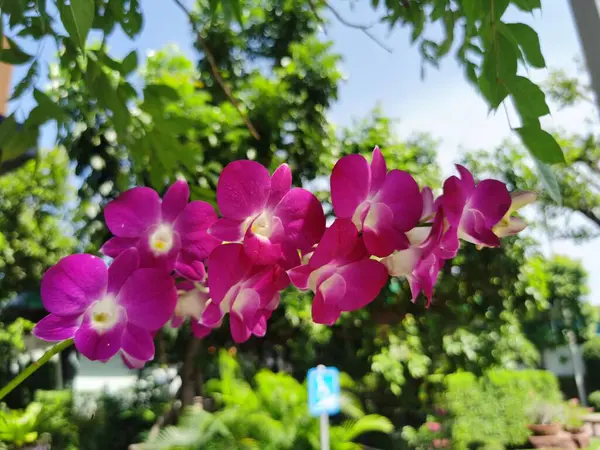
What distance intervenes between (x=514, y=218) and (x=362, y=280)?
0.46 ft

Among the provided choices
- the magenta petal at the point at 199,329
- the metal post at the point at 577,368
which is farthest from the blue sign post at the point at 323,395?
the metal post at the point at 577,368

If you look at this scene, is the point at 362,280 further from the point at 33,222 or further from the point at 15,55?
the point at 33,222

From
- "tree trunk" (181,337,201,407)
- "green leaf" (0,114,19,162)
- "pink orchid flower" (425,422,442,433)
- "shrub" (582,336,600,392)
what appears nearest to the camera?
"green leaf" (0,114,19,162)

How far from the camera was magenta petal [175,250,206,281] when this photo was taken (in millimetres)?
425

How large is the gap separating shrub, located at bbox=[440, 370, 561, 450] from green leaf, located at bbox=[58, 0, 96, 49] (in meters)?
5.84

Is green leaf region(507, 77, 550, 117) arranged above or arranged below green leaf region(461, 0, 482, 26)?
below

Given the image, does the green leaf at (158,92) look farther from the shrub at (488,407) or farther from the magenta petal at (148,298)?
the shrub at (488,407)

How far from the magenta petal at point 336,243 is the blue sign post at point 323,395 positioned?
3.11 metres

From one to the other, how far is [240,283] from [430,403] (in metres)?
6.25

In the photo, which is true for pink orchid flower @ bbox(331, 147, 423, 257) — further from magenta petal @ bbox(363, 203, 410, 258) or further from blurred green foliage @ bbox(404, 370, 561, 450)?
blurred green foliage @ bbox(404, 370, 561, 450)

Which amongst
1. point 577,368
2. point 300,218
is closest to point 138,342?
point 300,218

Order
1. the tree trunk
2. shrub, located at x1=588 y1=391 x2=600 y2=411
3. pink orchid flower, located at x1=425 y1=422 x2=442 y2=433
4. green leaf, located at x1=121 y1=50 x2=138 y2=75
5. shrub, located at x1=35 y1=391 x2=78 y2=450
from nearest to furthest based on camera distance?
1. green leaf, located at x1=121 y1=50 x2=138 y2=75
2. the tree trunk
3. shrub, located at x1=35 y1=391 x2=78 y2=450
4. pink orchid flower, located at x1=425 y1=422 x2=442 y2=433
5. shrub, located at x1=588 y1=391 x2=600 y2=411

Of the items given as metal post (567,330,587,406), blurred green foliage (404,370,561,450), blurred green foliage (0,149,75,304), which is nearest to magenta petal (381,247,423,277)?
blurred green foliage (404,370,561,450)

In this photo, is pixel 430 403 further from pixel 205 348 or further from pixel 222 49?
pixel 222 49
